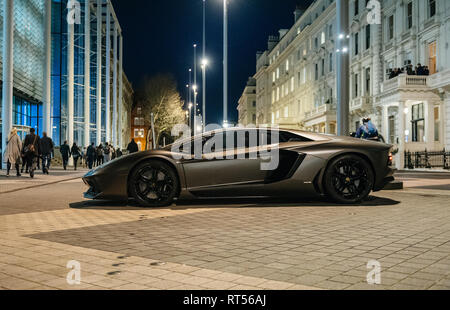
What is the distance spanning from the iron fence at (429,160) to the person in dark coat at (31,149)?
19.0m

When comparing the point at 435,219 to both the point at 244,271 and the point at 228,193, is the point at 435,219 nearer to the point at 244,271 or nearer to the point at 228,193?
the point at 228,193

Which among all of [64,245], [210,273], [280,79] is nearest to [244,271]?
[210,273]

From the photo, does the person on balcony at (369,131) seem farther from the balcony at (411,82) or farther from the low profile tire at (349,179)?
the balcony at (411,82)

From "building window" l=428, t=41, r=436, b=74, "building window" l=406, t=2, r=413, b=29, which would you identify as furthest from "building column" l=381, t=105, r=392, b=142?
"building window" l=406, t=2, r=413, b=29

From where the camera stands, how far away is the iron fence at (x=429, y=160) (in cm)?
2511

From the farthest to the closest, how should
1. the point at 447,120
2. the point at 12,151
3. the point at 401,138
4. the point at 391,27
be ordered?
the point at 391,27, the point at 401,138, the point at 447,120, the point at 12,151

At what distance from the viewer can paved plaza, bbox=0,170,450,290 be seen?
351 centimetres

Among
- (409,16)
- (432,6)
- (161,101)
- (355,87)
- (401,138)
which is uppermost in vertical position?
(409,16)

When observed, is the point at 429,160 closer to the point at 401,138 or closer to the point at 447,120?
the point at 401,138

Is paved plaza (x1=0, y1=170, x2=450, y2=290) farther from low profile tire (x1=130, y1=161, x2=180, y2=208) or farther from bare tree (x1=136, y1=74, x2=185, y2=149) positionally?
bare tree (x1=136, y1=74, x2=185, y2=149)

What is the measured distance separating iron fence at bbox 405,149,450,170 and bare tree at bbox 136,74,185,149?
1595 inches

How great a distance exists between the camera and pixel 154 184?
8.05 meters

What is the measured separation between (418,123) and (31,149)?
24.4m

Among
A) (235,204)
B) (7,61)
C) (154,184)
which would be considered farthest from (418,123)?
(154,184)
